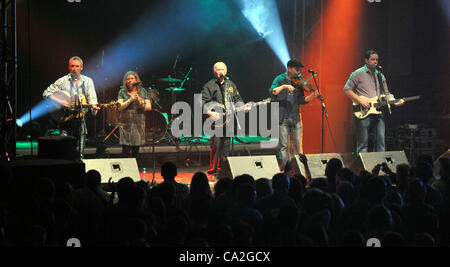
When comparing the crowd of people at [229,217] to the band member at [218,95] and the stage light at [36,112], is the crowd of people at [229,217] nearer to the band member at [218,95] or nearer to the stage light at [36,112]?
the band member at [218,95]

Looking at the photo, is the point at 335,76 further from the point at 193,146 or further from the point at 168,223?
the point at 168,223

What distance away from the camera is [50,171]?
6469 mm

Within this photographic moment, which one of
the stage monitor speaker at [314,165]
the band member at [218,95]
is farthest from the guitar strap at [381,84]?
Result: the band member at [218,95]

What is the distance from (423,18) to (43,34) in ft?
33.0

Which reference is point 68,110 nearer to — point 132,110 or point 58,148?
point 132,110

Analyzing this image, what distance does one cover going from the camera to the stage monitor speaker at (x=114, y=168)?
25.6 ft

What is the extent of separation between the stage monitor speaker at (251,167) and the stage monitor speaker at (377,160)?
1528 mm

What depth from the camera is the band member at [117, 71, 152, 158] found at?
892cm

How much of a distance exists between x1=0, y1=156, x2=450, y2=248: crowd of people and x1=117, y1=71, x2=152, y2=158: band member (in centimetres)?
343

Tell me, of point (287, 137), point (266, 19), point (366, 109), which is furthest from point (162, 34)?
point (366, 109)

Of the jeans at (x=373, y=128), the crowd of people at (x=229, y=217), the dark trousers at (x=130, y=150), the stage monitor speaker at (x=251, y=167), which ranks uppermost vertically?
the jeans at (x=373, y=128)

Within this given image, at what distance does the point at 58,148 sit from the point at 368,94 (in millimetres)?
5769

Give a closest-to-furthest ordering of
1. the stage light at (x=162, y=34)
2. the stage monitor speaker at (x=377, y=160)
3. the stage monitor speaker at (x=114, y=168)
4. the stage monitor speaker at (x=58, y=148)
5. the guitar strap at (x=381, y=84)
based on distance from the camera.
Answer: the stage monitor speaker at (x=58, y=148)
the stage monitor speaker at (x=114, y=168)
the stage monitor speaker at (x=377, y=160)
the guitar strap at (x=381, y=84)
the stage light at (x=162, y=34)

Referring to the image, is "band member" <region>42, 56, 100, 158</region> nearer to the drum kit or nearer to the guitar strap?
the drum kit
